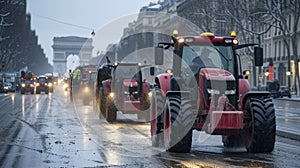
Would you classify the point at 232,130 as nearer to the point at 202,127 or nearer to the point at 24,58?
the point at 202,127

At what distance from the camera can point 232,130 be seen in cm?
1284

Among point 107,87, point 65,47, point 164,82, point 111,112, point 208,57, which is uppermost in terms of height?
point 65,47

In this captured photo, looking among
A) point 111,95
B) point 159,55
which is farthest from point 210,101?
point 111,95

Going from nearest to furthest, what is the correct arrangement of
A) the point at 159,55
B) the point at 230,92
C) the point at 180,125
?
the point at 180,125 < the point at 230,92 < the point at 159,55

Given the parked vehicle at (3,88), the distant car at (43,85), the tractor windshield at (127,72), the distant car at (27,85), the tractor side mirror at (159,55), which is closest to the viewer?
the tractor side mirror at (159,55)

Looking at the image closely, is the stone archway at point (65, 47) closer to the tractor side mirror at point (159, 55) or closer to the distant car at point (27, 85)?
the distant car at point (27, 85)

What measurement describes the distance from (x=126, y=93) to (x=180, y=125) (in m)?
10.8

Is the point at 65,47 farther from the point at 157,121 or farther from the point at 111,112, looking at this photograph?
the point at 157,121

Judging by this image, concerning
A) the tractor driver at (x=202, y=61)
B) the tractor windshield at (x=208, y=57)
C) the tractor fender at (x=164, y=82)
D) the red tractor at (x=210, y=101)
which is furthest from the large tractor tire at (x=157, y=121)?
the tractor driver at (x=202, y=61)

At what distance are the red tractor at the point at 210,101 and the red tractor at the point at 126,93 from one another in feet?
28.1

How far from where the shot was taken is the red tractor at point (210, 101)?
1291cm

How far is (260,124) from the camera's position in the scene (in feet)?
42.2

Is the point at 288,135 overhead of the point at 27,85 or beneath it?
beneath

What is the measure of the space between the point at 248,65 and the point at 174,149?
73575 mm
